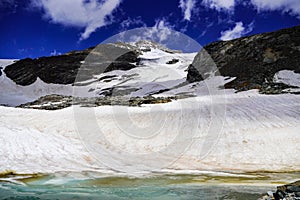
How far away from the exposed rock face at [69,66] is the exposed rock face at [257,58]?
36.8 m

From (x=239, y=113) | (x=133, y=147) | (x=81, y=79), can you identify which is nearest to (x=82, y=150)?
(x=133, y=147)

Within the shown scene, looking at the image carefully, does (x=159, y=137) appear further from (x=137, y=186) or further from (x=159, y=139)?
(x=137, y=186)

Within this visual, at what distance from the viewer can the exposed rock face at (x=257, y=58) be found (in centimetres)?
2777

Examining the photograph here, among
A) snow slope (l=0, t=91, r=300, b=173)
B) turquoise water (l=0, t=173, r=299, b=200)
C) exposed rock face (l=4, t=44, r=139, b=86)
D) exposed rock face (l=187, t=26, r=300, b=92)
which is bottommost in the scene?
turquoise water (l=0, t=173, r=299, b=200)

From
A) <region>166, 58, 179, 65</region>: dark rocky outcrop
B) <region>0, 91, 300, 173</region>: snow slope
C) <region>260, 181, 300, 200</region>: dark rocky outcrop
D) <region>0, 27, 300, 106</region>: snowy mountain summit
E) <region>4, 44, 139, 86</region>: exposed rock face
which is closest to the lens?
<region>260, 181, 300, 200</region>: dark rocky outcrop

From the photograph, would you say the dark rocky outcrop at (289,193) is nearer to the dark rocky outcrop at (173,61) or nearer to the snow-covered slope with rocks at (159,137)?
the snow-covered slope with rocks at (159,137)

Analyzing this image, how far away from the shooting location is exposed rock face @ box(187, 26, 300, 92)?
2777 centimetres

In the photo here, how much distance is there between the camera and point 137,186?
764cm

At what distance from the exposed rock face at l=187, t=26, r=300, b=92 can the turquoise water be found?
1655cm

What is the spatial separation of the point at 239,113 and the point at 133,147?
6309mm

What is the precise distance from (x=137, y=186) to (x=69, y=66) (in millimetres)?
69913

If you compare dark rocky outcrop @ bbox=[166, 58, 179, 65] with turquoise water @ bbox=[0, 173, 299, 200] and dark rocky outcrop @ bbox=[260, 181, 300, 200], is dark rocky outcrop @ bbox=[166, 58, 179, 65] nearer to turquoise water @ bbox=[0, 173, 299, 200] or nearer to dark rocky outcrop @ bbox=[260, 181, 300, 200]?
turquoise water @ bbox=[0, 173, 299, 200]

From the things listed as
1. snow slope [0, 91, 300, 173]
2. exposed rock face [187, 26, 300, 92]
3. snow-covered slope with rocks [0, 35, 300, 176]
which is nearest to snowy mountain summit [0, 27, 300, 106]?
exposed rock face [187, 26, 300, 92]

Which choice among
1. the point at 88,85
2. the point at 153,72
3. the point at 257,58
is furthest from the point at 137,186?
the point at 153,72
